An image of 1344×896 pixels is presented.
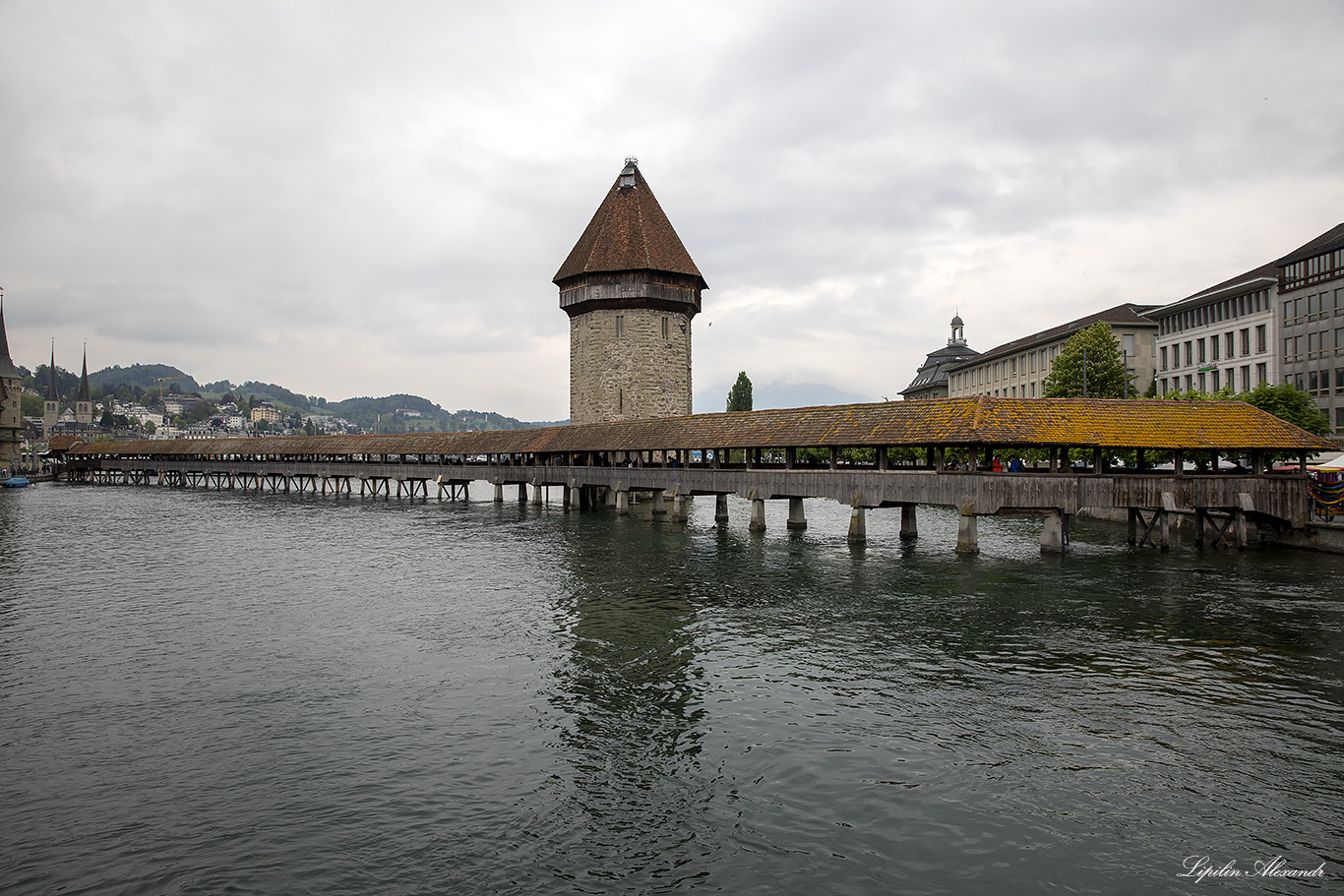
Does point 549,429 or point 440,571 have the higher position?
point 549,429

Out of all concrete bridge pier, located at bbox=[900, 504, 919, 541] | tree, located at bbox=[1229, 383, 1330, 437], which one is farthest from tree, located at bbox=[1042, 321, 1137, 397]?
concrete bridge pier, located at bbox=[900, 504, 919, 541]

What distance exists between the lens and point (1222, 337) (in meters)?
44.6

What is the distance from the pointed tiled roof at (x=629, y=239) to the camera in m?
44.9

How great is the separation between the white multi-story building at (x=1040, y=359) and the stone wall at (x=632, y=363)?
20.3m

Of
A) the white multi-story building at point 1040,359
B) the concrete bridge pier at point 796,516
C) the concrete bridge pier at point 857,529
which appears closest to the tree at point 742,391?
the white multi-story building at point 1040,359

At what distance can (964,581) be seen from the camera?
1836 cm

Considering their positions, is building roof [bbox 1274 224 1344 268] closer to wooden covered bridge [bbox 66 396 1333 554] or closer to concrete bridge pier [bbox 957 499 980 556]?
wooden covered bridge [bbox 66 396 1333 554]

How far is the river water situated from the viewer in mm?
6496

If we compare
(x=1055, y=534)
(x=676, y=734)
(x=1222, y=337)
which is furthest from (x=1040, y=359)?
(x=676, y=734)

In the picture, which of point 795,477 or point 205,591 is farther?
point 795,477

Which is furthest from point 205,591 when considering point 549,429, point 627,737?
point 549,429

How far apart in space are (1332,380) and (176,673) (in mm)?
44979

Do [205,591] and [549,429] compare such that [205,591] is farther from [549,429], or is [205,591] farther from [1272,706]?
[549,429]

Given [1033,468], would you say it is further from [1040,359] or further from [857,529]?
[1040,359]
